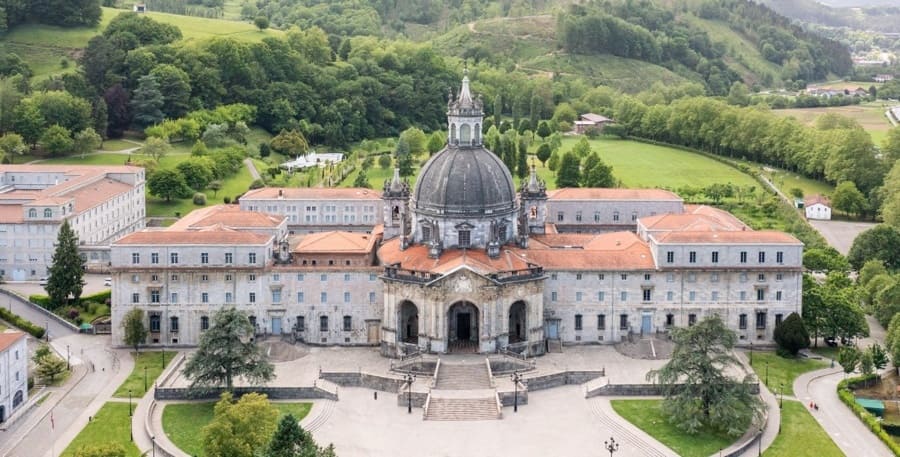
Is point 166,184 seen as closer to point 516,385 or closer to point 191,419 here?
point 191,419

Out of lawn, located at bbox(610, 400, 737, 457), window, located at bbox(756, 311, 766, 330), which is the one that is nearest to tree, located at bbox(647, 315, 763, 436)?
lawn, located at bbox(610, 400, 737, 457)

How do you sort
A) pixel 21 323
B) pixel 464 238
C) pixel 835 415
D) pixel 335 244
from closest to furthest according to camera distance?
pixel 835 415 → pixel 464 238 → pixel 21 323 → pixel 335 244

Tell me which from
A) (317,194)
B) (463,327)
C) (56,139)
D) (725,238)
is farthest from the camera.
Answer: (56,139)

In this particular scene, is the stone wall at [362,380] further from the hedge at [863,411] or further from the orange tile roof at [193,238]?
the hedge at [863,411]

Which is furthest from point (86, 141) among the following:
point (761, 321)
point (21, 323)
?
point (761, 321)

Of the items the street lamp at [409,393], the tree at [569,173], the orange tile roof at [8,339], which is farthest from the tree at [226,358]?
the tree at [569,173]
